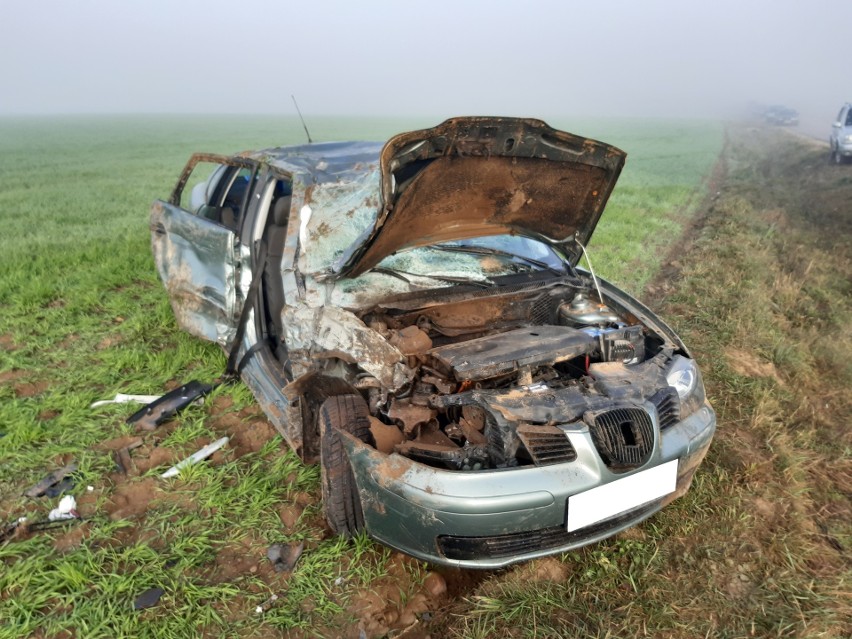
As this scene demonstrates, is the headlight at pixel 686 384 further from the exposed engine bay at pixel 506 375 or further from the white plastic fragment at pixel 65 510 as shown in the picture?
the white plastic fragment at pixel 65 510

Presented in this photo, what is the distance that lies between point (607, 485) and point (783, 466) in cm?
153

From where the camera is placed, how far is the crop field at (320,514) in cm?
207

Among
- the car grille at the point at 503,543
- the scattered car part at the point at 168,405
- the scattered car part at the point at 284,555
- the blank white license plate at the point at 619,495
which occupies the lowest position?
the scattered car part at the point at 284,555

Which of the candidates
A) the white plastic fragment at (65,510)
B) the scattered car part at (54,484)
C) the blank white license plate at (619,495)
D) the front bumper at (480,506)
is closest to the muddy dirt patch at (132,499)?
the white plastic fragment at (65,510)

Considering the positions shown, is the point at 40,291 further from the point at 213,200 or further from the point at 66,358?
the point at 213,200

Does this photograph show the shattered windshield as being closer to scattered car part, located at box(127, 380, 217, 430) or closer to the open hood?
the open hood

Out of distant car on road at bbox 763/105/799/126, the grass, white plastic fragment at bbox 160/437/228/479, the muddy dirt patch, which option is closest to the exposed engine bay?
the grass

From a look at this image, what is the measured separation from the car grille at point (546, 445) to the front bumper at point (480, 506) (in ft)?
0.08

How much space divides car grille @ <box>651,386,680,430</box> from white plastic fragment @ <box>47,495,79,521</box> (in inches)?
102

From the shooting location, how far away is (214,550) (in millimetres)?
2395

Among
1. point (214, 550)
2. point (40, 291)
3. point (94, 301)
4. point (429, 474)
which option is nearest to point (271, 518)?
point (214, 550)

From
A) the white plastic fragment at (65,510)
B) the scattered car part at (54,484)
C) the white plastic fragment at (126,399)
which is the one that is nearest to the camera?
the white plastic fragment at (65,510)

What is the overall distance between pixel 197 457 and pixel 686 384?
2.46 metres

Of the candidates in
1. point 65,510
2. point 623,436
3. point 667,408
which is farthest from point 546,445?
point 65,510
